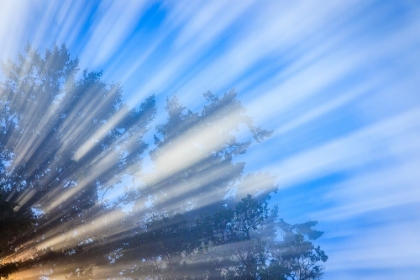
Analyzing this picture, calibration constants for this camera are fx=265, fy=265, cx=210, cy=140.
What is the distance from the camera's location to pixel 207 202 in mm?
17875

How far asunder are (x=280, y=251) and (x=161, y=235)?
819 centimetres

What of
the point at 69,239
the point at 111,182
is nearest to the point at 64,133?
the point at 111,182

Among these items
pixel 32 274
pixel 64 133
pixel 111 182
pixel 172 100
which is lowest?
pixel 32 274

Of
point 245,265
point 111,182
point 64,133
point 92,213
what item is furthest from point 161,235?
point 64,133

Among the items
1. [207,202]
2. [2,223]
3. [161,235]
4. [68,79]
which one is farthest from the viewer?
[68,79]

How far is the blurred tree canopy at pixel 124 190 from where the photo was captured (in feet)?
42.0

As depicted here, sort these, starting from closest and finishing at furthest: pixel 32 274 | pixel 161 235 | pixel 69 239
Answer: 1. pixel 161 235
2. pixel 32 274
3. pixel 69 239

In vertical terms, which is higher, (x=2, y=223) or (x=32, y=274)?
(x=2, y=223)

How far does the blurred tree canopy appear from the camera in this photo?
12789mm

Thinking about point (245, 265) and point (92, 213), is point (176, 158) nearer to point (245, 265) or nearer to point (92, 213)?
point (92, 213)

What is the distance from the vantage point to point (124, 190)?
1733 centimetres

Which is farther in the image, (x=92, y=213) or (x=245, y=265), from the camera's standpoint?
(x=92, y=213)

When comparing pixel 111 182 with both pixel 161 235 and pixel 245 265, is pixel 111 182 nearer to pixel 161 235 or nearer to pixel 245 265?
pixel 161 235

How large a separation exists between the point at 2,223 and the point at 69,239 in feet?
18.9
